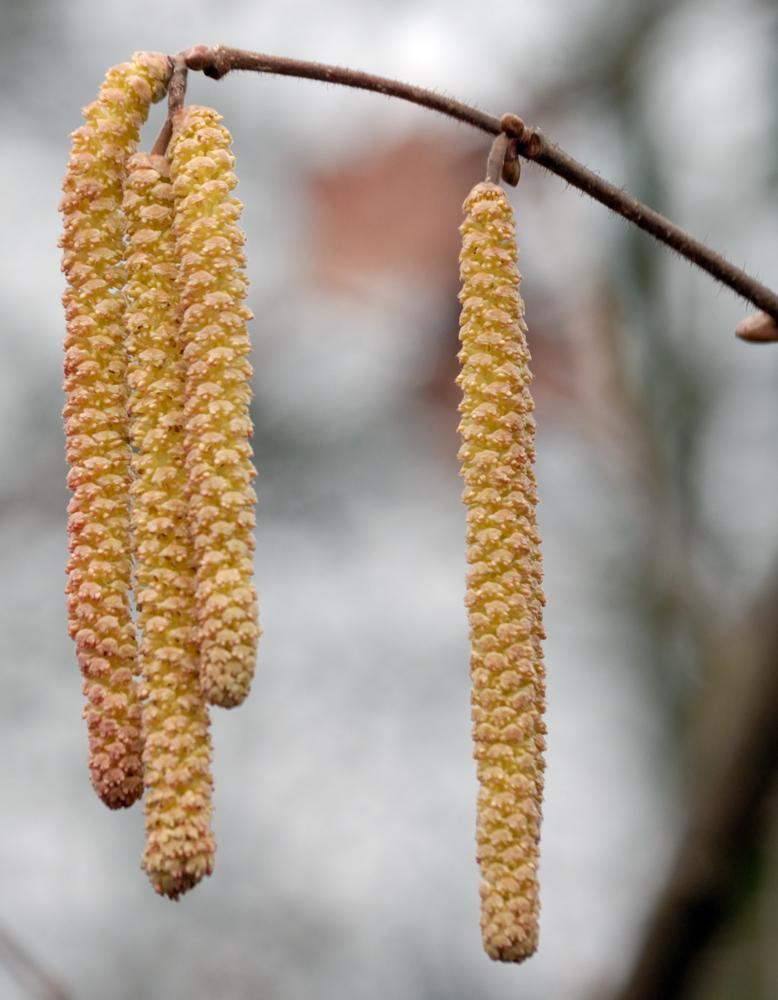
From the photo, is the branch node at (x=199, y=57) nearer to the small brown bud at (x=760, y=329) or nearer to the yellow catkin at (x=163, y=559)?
the yellow catkin at (x=163, y=559)

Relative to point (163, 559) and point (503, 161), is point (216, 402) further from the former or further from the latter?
point (503, 161)

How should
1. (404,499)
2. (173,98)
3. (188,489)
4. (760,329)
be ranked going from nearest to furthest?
(188,489)
(173,98)
(760,329)
(404,499)

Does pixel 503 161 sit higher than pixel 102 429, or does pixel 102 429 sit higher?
pixel 503 161

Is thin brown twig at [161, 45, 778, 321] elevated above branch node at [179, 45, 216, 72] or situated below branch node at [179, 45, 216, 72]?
below

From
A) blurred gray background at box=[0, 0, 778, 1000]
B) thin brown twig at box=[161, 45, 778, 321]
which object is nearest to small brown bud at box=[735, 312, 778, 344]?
thin brown twig at box=[161, 45, 778, 321]

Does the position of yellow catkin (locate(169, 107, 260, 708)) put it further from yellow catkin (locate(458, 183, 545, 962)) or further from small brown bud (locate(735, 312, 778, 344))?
small brown bud (locate(735, 312, 778, 344))

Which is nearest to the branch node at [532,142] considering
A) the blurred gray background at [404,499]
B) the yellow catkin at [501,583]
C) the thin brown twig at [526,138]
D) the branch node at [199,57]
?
the thin brown twig at [526,138]

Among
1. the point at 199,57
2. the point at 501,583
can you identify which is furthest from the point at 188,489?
the point at 199,57
